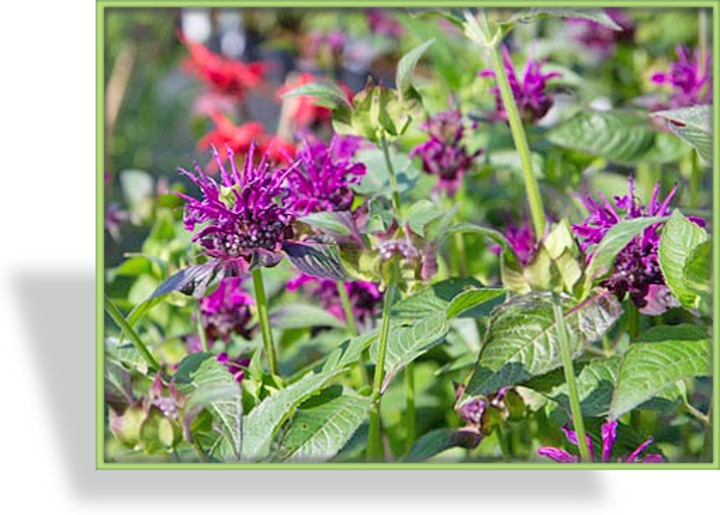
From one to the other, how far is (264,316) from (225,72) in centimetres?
108

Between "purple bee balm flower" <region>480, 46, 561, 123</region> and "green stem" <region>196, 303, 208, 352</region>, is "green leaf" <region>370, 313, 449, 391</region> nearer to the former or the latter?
"green stem" <region>196, 303, 208, 352</region>

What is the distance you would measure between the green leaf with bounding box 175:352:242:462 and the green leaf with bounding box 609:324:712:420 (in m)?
0.19

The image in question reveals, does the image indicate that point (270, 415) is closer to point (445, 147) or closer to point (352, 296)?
point (352, 296)

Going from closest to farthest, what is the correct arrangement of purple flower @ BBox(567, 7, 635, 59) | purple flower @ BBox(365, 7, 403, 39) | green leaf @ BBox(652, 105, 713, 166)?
green leaf @ BBox(652, 105, 713, 166) → purple flower @ BBox(567, 7, 635, 59) → purple flower @ BBox(365, 7, 403, 39)

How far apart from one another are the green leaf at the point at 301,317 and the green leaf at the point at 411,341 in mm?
158

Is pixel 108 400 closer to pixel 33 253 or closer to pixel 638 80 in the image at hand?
pixel 33 253

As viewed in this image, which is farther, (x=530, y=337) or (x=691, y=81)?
(x=691, y=81)

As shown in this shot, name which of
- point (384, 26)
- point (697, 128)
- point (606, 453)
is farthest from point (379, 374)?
point (384, 26)

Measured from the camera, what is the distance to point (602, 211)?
0.63 meters

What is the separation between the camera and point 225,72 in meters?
1.64

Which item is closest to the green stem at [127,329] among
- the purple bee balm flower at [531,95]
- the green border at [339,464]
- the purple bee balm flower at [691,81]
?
the green border at [339,464]

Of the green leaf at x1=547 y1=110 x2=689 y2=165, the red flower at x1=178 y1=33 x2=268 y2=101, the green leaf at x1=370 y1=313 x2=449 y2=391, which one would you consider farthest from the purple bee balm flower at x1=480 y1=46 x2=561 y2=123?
the red flower at x1=178 y1=33 x2=268 y2=101

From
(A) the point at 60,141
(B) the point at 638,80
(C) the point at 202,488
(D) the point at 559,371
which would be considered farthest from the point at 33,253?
(B) the point at 638,80

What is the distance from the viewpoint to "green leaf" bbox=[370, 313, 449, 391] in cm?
56
